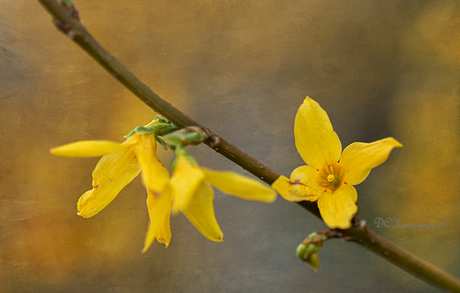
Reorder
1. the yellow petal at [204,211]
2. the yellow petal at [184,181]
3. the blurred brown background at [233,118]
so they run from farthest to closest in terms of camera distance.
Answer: the blurred brown background at [233,118] < the yellow petal at [204,211] < the yellow petal at [184,181]

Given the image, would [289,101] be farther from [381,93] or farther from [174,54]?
[174,54]

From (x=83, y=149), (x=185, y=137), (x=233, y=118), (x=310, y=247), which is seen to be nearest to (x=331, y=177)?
(x=310, y=247)

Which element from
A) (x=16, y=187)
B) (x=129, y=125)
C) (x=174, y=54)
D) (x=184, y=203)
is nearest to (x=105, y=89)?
(x=129, y=125)

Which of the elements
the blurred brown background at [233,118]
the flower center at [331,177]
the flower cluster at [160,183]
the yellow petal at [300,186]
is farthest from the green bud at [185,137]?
the blurred brown background at [233,118]

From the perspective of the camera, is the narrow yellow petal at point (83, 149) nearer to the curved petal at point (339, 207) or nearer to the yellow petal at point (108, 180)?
the yellow petal at point (108, 180)

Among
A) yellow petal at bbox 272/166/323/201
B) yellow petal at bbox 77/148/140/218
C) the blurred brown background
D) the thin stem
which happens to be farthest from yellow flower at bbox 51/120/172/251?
the blurred brown background

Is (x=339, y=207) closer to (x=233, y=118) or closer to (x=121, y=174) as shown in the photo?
(x=121, y=174)
